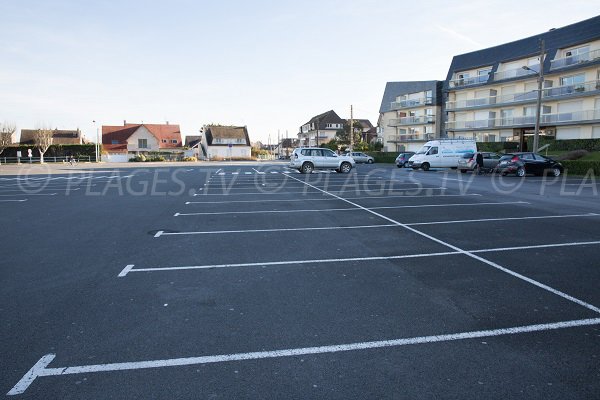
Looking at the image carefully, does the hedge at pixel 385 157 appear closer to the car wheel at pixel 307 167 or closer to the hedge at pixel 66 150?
the car wheel at pixel 307 167

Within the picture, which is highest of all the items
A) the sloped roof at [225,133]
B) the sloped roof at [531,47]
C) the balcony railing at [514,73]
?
the sloped roof at [531,47]

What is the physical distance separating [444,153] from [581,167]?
10.0m

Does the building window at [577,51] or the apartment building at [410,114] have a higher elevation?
the building window at [577,51]

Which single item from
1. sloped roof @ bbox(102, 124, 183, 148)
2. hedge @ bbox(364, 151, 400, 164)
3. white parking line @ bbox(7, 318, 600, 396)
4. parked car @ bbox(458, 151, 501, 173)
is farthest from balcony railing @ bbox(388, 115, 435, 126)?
white parking line @ bbox(7, 318, 600, 396)

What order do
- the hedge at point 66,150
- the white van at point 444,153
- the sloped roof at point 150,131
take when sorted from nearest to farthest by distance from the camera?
the white van at point 444,153
the hedge at point 66,150
the sloped roof at point 150,131

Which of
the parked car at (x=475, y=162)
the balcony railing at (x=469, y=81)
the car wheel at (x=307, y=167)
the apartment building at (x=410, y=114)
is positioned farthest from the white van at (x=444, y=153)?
the apartment building at (x=410, y=114)

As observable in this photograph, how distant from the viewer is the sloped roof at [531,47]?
40259mm

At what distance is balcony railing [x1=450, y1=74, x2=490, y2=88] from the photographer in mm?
51300

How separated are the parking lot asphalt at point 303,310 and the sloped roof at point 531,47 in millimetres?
40168

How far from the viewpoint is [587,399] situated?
302 cm

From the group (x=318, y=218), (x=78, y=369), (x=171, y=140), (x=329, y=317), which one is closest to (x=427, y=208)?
(x=318, y=218)

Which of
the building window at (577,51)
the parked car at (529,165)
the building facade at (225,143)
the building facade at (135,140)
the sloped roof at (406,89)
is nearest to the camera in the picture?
the parked car at (529,165)

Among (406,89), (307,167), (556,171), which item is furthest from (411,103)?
(556,171)

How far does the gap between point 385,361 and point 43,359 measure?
299 cm
